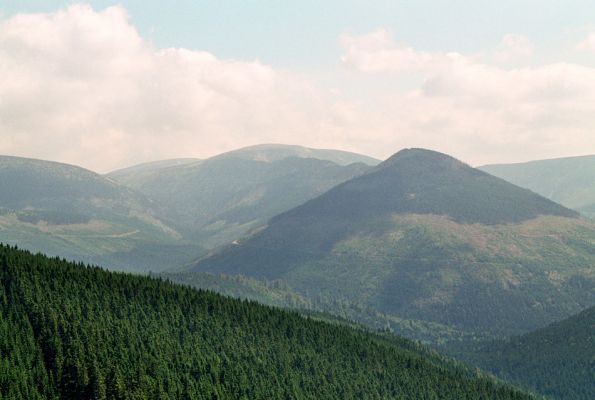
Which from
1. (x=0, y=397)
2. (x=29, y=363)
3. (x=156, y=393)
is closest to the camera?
(x=0, y=397)

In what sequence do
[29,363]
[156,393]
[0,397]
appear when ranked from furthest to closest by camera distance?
[156,393] → [29,363] → [0,397]

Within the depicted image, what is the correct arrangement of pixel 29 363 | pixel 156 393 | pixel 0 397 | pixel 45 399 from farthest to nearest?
pixel 156 393 < pixel 29 363 < pixel 45 399 < pixel 0 397

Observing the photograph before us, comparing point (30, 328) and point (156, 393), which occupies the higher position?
point (30, 328)

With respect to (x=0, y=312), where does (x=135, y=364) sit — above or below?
below

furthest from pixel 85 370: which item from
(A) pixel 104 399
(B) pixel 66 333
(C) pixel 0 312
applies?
(C) pixel 0 312

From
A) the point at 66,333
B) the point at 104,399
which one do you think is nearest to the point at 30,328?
the point at 66,333

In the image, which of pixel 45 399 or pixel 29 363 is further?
pixel 29 363

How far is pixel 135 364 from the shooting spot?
199250 millimetres

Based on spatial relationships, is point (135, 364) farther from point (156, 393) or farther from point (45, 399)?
point (45, 399)

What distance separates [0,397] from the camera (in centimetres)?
14625

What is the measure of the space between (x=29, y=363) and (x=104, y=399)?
23.3 metres

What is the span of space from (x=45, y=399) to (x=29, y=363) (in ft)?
54.4

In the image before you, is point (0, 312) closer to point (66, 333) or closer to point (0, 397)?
point (66, 333)

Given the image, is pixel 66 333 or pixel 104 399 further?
pixel 66 333
